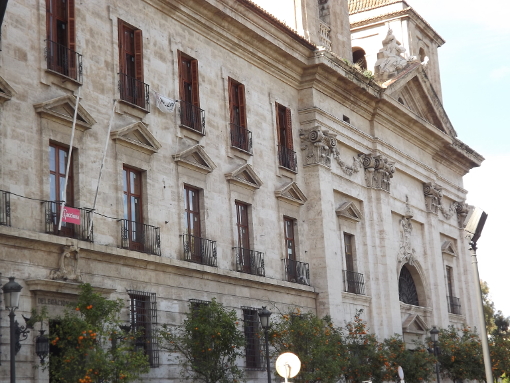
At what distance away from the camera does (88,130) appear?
24078mm

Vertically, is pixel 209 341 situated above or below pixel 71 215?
below

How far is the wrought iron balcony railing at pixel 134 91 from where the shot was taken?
2585 centimetres

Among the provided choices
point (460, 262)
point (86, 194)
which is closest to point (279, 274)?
point (86, 194)

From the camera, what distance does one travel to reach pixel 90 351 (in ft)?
64.4

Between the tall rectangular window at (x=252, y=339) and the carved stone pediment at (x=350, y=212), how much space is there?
705 cm

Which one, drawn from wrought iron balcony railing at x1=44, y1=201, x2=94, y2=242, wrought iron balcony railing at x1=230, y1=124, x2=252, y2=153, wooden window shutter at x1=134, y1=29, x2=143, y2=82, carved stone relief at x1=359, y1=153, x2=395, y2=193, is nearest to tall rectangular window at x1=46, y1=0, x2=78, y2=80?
wooden window shutter at x1=134, y1=29, x2=143, y2=82

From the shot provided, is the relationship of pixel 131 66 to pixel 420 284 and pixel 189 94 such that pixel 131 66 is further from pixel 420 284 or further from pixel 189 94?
pixel 420 284

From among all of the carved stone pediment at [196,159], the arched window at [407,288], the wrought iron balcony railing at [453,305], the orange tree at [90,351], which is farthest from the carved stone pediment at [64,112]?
the wrought iron balcony railing at [453,305]

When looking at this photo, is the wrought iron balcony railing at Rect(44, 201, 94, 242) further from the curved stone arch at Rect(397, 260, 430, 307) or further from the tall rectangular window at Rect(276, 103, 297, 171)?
the curved stone arch at Rect(397, 260, 430, 307)

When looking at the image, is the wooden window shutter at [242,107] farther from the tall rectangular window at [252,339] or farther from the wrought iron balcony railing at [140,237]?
the wrought iron balcony railing at [140,237]

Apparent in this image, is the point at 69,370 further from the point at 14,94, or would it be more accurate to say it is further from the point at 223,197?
the point at 223,197

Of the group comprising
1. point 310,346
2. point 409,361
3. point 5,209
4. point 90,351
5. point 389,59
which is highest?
point 389,59

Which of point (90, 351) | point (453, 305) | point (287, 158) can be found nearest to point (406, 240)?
point (453, 305)

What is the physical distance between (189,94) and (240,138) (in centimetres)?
266
